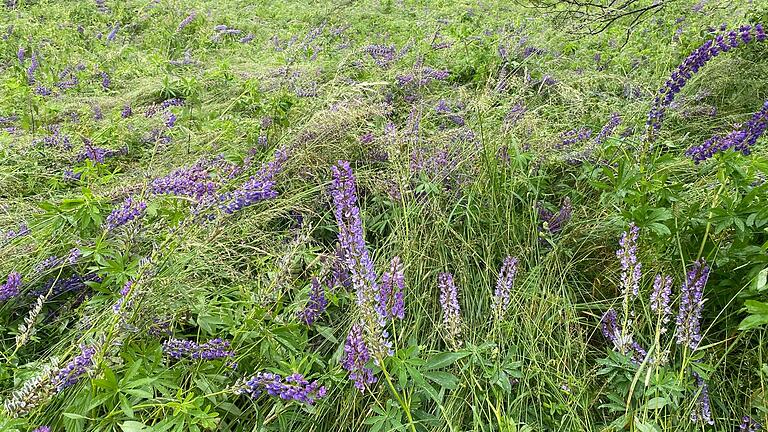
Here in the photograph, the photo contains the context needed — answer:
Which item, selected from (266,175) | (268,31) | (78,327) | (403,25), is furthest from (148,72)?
(78,327)

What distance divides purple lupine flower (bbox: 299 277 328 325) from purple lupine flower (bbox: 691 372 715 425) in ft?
3.52

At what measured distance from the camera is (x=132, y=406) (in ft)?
4.48

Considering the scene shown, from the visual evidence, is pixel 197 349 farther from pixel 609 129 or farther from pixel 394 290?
pixel 609 129

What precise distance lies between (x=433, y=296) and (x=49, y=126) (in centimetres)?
289

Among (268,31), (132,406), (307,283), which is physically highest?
(132,406)

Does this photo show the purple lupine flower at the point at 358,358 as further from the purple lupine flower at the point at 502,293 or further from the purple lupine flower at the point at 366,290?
the purple lupine flower at the point at 502,293

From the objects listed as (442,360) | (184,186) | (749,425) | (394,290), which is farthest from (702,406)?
(184,186)

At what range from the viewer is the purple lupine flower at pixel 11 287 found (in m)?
1.76

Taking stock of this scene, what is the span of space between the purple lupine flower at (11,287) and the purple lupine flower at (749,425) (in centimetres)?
222

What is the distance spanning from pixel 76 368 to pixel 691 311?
1.63 meters

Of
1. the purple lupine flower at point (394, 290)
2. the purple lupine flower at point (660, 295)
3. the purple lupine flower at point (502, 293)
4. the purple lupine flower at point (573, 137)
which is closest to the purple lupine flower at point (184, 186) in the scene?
the purple lupine flower at point (394, 290)

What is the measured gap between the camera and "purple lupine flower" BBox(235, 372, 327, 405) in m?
1.36

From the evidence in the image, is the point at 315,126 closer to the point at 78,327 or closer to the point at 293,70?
the point at 293,70

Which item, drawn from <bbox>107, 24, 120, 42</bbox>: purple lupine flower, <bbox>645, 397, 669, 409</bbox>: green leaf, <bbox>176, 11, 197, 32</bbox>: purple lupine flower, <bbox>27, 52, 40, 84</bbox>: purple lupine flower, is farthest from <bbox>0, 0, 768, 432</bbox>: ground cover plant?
<bbox>176, 11, 197, 32</bbox>: purple lupine flower
